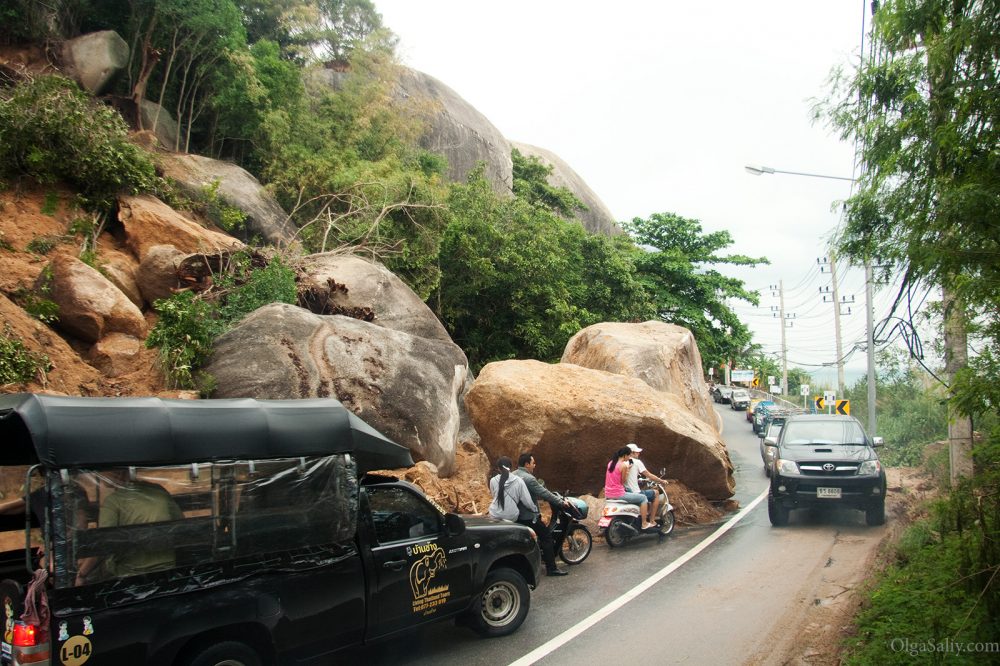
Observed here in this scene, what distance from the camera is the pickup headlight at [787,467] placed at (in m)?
11.3

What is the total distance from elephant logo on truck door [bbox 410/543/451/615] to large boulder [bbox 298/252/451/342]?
33.0 feet

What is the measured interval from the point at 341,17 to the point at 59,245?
27.2m

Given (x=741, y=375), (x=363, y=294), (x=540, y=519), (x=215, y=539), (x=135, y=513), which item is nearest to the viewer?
(x=135, y=513)

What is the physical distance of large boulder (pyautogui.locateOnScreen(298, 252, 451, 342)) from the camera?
1554 cm

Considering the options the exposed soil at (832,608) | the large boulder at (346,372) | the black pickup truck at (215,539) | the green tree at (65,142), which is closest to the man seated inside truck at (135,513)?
the black pickup truck at (215,539)

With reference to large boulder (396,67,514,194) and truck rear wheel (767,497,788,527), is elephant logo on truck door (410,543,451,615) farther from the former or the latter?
large boulder (396,67,514,194)

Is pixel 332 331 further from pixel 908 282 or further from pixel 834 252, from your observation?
pixel 908 282

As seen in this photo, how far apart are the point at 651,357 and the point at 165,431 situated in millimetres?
14448

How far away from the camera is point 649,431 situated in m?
12.3

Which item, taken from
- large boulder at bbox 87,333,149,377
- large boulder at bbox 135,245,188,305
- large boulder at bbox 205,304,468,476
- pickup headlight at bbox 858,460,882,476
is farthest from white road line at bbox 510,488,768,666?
large boulder at bbox 135,245,188,305

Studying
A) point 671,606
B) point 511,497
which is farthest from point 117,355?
point 671,606

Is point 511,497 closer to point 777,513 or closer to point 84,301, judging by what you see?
point 777,513

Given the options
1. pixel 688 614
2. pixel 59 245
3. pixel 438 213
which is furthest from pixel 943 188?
pixel 438 213

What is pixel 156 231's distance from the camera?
14734 mm
